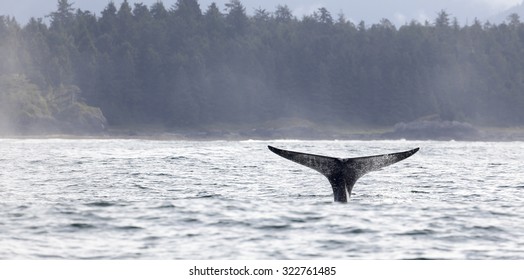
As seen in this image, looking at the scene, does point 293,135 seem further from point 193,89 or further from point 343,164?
point 343,164

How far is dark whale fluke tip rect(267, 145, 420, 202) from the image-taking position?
23156 mm

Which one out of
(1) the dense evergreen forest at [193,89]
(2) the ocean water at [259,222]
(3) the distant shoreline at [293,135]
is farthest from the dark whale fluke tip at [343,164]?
(1) the dense evergreen forest at [193,89]

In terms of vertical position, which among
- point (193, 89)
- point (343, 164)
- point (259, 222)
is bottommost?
point (259, 222)

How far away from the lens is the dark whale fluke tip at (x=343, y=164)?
2316 centimetres

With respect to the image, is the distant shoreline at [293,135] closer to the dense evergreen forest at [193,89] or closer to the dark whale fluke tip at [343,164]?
the dense evergreen forest at [193,89]

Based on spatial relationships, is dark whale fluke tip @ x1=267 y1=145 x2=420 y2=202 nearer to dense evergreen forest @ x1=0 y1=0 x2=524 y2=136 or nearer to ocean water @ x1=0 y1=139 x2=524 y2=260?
ocean water @ x1=0 y1=139 x2=524 y2=260

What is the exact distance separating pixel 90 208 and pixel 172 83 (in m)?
165

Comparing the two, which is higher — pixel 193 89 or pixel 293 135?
pixel 193 89

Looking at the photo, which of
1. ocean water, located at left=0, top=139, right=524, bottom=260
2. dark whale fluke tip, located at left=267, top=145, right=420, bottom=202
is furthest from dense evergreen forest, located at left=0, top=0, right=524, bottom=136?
dark whale fluke tip, located at left=267, top=145, right=420, bottom=202

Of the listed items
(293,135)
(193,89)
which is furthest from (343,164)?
(193,89)

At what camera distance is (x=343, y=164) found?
2417 cm

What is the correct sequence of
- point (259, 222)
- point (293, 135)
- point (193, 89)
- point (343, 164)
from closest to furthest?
point (259, 222) → point (343, 164) → point (293, 135) → point (193, 89)
